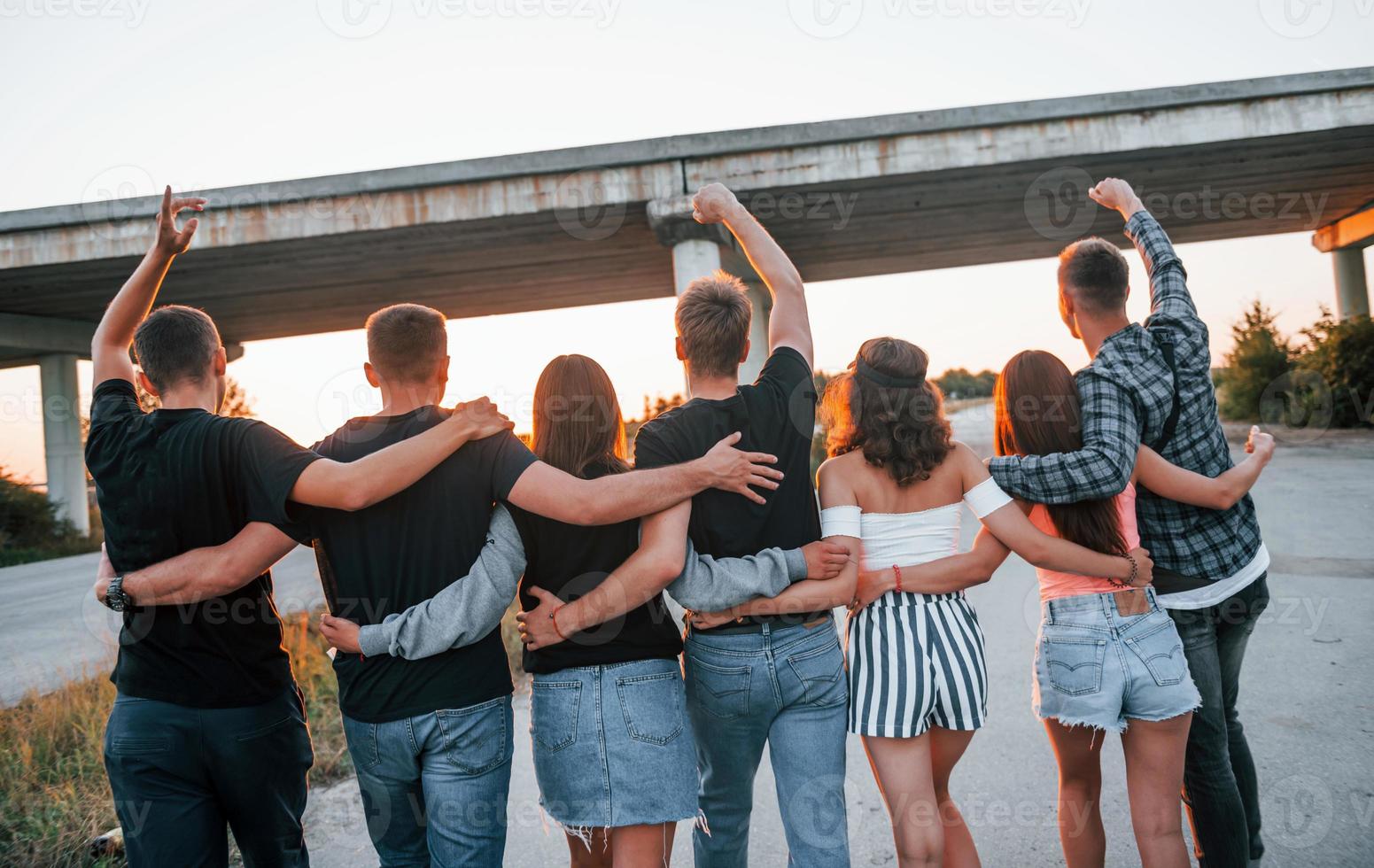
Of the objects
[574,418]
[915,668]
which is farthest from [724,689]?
[574,418]

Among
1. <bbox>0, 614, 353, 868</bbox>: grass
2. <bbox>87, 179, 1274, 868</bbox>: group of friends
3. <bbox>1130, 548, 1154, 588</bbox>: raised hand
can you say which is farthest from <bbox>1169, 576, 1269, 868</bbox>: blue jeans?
<bbox>0, 614, 353, 868</bbox>: grass

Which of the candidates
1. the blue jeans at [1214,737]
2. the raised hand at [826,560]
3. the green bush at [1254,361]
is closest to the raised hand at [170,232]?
the raised hand at [826,560]

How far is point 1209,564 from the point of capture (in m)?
2.69

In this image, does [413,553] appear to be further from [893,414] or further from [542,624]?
[893,414]

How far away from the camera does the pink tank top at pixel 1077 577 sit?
8.50ft

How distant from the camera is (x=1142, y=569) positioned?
101 inches

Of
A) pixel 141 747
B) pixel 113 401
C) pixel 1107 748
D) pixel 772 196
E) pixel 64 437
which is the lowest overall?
pixel 1107 748

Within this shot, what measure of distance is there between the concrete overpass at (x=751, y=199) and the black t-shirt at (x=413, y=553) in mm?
7957

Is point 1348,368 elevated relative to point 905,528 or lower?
elevated

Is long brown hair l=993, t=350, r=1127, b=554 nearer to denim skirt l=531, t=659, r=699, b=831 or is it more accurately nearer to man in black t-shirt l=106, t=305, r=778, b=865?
man in black t-shirt l=106, t=305, r=778, b=865

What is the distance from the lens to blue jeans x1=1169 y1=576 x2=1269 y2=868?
2.63 meters

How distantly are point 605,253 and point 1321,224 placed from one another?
51.2ft

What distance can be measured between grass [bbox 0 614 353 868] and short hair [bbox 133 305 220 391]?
7.93ft

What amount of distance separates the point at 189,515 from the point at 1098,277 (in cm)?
311
